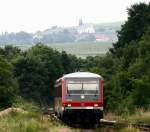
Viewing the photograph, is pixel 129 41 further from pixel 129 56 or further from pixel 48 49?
pixel 48 49

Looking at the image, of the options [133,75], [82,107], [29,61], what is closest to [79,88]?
[82,107]

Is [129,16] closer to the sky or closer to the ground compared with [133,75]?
closer to the sky

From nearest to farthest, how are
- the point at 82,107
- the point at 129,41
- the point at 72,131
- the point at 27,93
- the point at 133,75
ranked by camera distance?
the point at 72,131
the point at 82,107
the point at 133,75
the point at 129,41
the point at 27,93

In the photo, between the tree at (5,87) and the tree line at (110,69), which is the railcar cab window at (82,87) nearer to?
the tree line at (110,69)

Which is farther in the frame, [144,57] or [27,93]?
[27,93]

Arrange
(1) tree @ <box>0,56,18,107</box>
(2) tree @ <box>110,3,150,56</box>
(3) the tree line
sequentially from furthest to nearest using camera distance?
1. (2) tree @ <box>110,3,150,56</box>
2. (1) tree @ <box>0,56,18,107</box>
3. (3) the tree line

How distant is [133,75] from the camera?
66.1m

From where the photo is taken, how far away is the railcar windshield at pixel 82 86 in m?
36.7

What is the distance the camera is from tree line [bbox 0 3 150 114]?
5703cm

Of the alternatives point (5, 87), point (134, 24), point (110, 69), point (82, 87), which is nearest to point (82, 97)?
point (82, 87)

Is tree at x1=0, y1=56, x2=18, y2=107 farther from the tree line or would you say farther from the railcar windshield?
the railcar windshield

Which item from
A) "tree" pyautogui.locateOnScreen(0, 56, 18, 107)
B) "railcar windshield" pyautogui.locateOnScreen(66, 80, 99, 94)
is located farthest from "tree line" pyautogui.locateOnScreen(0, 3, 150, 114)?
"railcar windshield" pyautogui.locateOnScreen(66, 80, 99, 94)

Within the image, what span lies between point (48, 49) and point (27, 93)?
89.6 ft

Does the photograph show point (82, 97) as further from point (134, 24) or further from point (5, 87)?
point (134, 24)
